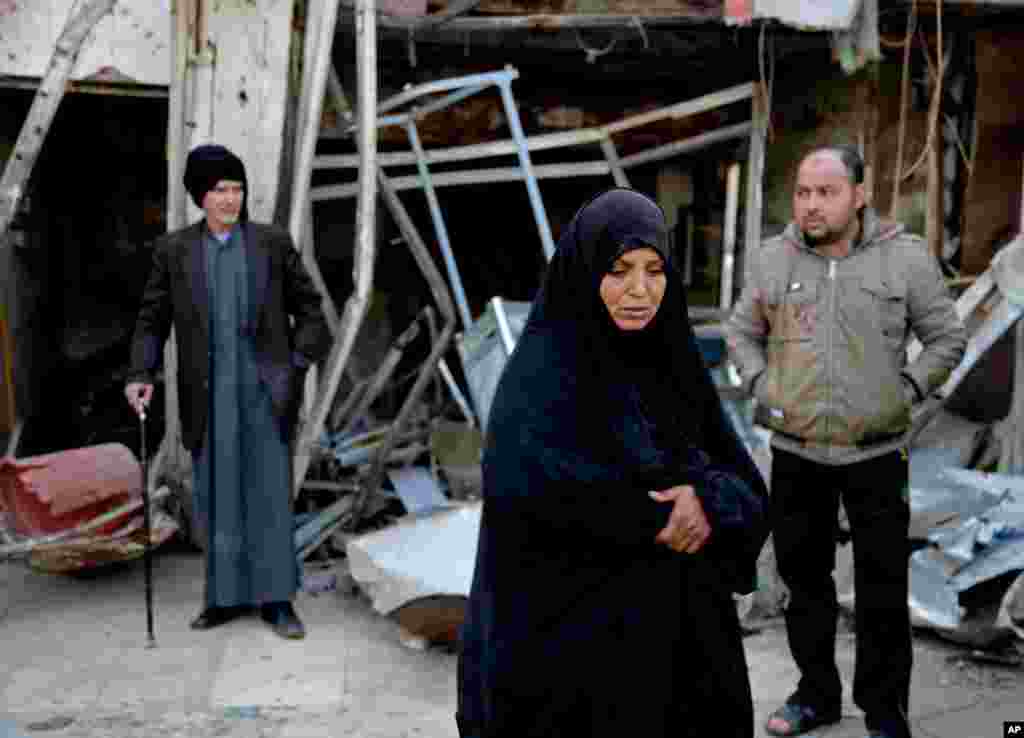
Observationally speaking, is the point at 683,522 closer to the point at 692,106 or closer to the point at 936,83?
the point at 936,83

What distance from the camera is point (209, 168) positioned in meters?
4.57

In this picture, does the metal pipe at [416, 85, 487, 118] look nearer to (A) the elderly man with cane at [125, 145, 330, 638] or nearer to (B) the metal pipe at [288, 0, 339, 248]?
(B) the metal pipe at [288, 0, 339, 248]

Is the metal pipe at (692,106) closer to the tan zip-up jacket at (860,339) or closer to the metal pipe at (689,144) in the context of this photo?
the metal pipe at (689,144)

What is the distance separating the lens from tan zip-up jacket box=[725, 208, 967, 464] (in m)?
3.58

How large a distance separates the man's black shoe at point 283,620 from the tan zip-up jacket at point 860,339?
7.54 ft

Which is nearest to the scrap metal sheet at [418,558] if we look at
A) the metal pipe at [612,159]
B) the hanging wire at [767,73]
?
the metal pipe at [612,159]

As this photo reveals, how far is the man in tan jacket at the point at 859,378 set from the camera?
358 centimetres

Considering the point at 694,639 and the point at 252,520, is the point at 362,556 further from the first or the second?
the point at 694,639

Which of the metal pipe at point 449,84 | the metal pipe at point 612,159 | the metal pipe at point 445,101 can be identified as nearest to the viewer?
the metal pipe at point 449,84

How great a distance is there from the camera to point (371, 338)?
8.19 m

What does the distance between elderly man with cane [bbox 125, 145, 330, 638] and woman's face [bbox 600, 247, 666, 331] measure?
2.67m

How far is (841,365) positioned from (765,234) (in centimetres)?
363

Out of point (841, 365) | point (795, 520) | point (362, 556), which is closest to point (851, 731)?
point (795, 520)

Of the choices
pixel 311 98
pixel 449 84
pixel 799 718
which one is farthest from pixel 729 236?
pixel 799 718
